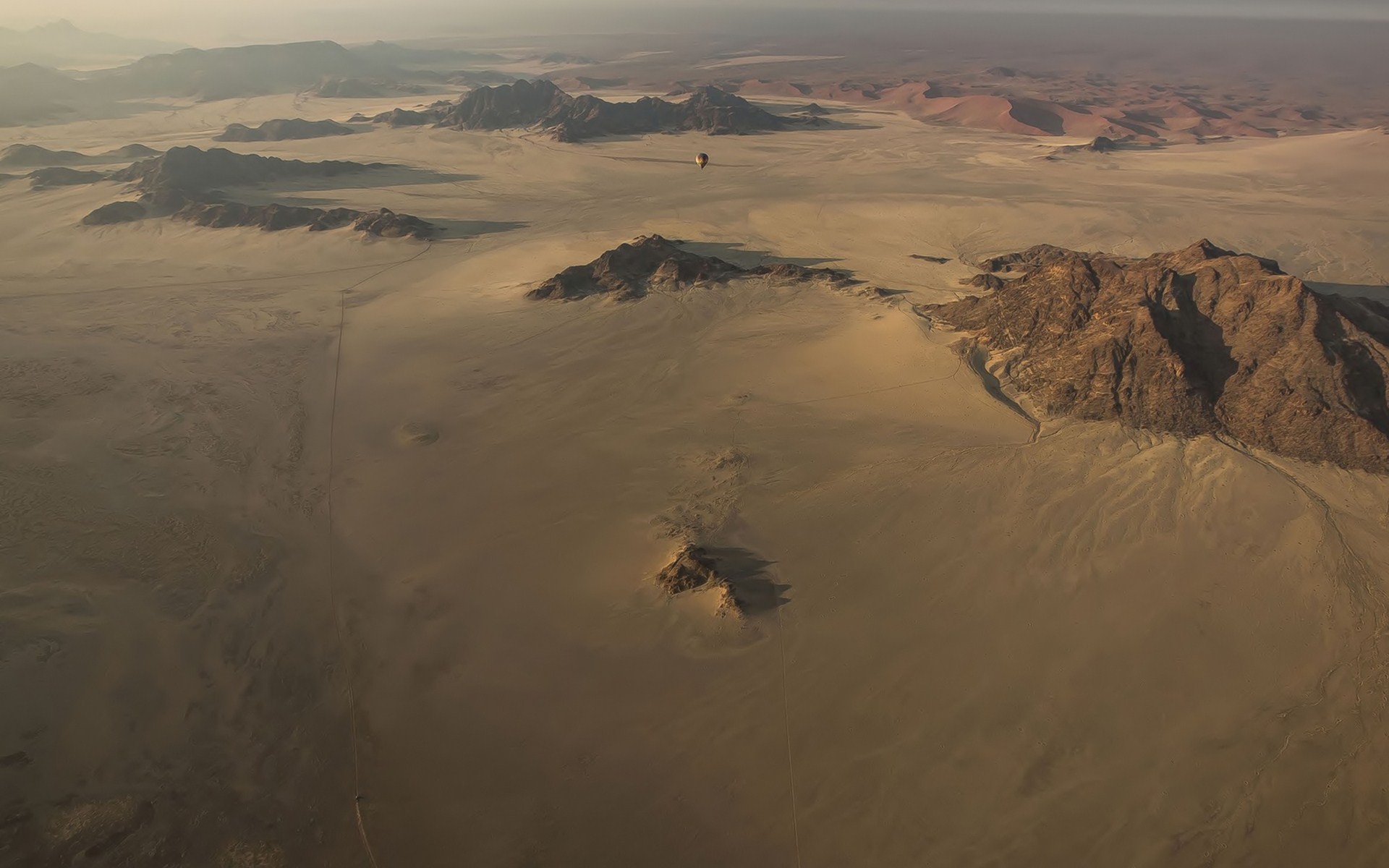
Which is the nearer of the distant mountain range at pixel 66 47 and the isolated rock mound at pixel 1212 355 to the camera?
the isolated rock mound at pixel 1212 355

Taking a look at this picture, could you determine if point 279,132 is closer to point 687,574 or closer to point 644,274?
point 644,274

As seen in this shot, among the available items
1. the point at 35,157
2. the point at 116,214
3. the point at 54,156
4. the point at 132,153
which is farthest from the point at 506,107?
the point at 116,214

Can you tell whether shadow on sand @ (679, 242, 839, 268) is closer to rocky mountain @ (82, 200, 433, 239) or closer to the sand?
the sand

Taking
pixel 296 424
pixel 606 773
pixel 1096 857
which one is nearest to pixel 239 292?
pixel 296 424

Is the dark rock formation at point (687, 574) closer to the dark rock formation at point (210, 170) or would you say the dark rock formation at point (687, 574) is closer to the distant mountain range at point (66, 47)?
the dark rock formation at point (210, 170)

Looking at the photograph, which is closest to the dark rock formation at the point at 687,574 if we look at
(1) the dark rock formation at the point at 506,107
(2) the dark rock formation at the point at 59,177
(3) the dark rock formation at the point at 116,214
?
(3) the dark rock formation at the point at 116,214

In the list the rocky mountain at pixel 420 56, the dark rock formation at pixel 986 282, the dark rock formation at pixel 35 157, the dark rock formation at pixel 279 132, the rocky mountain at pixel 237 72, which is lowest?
the dark rock formation at pixel 986 282

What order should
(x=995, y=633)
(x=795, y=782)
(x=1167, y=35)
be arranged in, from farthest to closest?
1. (x=1167, y=35)
2. (x=995, y=633)
3. (x=795, y=782)

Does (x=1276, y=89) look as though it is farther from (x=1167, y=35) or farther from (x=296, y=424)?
(x=296, y=424)
